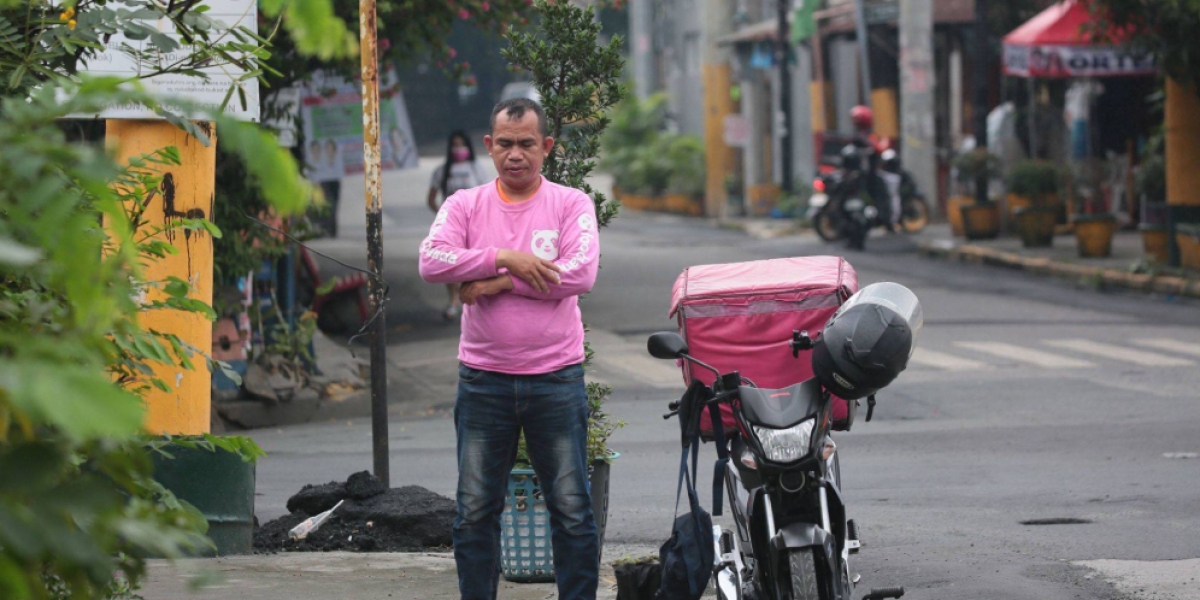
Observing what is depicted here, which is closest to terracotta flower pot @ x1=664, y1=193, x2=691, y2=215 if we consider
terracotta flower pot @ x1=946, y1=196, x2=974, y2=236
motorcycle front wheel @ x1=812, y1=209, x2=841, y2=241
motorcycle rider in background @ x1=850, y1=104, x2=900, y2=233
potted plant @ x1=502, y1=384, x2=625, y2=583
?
motorcycle rider in background @ x1=850, y1=104, x2=900, y2=233

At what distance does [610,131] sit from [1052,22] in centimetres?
1895

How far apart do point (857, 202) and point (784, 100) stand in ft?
23.7

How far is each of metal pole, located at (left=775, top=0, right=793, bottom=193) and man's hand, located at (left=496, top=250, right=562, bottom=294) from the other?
2514 centimetres

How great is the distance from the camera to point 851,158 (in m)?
23.6

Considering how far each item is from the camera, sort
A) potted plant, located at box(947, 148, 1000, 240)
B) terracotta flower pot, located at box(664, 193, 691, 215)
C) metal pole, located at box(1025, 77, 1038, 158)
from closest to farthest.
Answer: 1. potted plant, located at box(947, 148, 1000, 240)
2. metal pole, located at box(1025, 77, 1038, 158)
3. terracotta flower pot, located at box(664, 193, 691, 215)

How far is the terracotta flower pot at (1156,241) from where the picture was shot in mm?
18375

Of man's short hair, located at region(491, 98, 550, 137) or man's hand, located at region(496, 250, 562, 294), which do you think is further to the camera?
man's short hair, located at region(491, 98, 550, 137)

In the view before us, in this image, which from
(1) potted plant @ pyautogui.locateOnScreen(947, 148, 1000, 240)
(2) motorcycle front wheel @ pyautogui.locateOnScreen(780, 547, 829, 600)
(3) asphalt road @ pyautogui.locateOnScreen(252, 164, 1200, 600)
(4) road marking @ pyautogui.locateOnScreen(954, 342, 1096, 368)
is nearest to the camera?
(2) motorcycle front wheel @ pyautogui.locateOnScreen(780, 547, 829, 600)

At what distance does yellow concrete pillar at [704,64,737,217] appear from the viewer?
32906 mm

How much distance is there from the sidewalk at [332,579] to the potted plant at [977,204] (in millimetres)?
17143

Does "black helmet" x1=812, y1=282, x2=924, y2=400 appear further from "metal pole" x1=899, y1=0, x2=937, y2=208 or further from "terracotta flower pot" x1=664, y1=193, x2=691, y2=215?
"terracotta flower pot" x1=664, y1=193, x2=691, y2=215

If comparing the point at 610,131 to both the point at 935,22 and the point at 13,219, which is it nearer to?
the point at 935,22

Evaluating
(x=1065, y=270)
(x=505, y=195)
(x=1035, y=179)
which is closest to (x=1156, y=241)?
(x=1065, y=270)

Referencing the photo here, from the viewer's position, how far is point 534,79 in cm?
611
